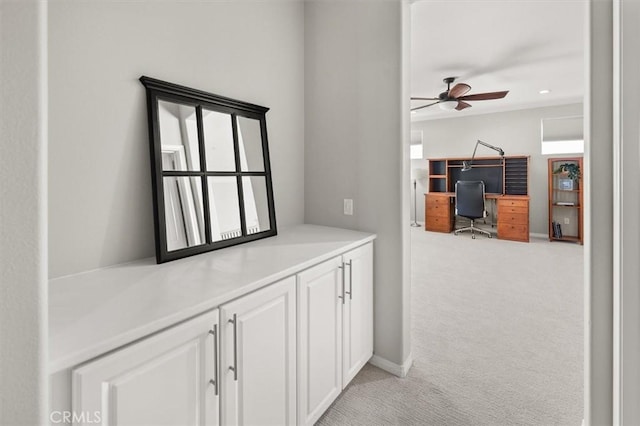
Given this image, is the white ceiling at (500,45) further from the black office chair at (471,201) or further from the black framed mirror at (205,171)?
the black office chair at (471,201)

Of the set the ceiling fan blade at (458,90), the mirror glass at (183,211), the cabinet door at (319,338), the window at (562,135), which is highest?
the ceiling fan blade at (458,90)

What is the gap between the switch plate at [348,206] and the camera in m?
2.17

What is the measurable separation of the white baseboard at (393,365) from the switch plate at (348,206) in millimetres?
974

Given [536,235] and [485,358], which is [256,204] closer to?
[485,358]

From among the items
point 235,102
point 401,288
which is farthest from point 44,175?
point 401,288

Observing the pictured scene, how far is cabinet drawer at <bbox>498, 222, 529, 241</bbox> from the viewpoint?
598cm

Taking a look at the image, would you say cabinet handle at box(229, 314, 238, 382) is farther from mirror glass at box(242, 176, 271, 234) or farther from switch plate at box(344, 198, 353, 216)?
switch plate at box(344, 198, 353, 216)

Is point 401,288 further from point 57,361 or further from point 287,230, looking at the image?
point 57,361

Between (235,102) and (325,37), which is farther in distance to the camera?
(325,37)

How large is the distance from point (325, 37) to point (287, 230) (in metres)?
1.43

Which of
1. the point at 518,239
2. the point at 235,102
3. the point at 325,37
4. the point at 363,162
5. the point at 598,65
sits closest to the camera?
the point at 598,65

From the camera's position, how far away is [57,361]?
67cm

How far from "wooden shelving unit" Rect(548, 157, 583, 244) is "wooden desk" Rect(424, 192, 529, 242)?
55 cm

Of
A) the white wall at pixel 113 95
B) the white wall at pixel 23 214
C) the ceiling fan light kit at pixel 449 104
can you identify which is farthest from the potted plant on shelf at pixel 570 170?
the white wall at pixel 23 214
